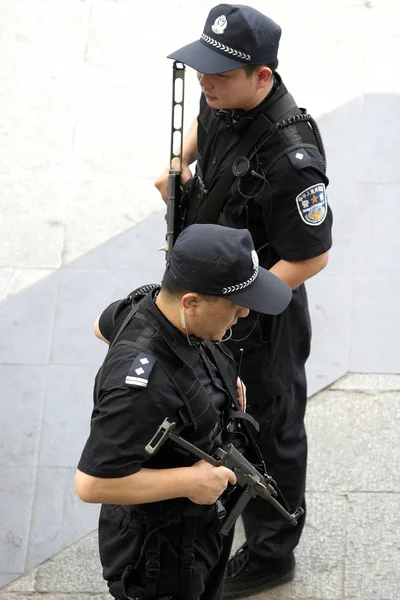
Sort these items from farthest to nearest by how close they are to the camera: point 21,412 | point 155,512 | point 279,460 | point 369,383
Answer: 1. point 369,383
2. point 21,412
3. point 279,460
4. point 155,512

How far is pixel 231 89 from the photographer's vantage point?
333cm

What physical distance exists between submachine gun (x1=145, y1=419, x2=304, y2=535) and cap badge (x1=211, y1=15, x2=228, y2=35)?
136cm

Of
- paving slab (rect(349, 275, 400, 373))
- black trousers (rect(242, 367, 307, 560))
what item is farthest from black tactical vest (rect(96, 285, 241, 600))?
paving slab (rect(349, 275, 400, 373))

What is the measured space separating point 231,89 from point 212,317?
0.98 m

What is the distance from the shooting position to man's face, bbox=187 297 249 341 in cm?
267

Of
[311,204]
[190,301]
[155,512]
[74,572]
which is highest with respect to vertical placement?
[190,301]

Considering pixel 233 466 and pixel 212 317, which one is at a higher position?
pixel 212 317

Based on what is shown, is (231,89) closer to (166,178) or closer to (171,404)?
(166,178)

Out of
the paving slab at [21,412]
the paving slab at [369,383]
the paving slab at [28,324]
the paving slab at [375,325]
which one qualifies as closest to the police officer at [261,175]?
the paving slab at [369,383]

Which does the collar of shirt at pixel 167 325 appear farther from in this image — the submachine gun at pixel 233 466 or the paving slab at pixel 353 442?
the paving slab at pixel 353 442

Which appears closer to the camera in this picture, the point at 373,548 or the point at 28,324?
the point at 373,548

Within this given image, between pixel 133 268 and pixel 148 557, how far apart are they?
224 cm

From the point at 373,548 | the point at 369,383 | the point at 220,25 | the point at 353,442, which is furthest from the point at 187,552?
the point at 369,383

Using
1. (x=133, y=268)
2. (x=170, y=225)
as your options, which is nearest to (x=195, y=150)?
(x=170, y=225)
